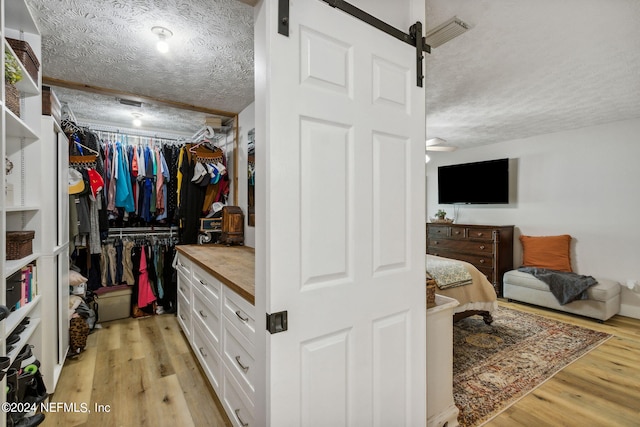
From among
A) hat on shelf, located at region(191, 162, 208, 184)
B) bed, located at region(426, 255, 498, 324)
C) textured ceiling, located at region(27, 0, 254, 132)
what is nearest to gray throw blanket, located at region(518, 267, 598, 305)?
bed, located at region(426, 255, 498, 324)

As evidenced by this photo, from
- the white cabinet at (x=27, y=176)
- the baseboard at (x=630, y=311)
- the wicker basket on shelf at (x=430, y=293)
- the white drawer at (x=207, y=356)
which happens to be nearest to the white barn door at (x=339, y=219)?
the wicker basket on shelf at (x=430, y=293)

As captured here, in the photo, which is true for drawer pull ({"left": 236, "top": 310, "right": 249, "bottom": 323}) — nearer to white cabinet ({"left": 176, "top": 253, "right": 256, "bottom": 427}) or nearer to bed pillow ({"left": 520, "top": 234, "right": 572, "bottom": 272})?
white cabinet ({"left": 176, "top": 253, "right": 256, "bottom": 427})

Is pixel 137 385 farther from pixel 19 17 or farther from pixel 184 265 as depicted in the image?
pixel 19 17

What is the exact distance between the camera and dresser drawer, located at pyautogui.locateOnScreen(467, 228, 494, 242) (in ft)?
14.8

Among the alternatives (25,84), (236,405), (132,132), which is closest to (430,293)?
(236,405)

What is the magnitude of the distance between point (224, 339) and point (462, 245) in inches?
166

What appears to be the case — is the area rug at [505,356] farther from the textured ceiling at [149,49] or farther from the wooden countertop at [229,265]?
the textured ceiling at [149,49]

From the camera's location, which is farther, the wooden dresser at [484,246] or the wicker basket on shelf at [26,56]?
the wooden dresser at [484,246]

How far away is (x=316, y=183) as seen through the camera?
1.07m

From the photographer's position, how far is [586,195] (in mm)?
4004

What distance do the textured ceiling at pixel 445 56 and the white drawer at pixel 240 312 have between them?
62.4 inches

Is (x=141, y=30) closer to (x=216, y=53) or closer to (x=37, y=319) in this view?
(x=216, y=53)

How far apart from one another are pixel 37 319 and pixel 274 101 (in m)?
2.05

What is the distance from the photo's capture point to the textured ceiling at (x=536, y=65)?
171 cm
